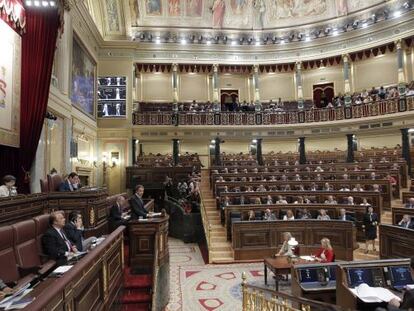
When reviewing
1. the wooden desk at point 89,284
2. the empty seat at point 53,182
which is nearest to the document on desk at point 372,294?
the wooden desk at point 89,284

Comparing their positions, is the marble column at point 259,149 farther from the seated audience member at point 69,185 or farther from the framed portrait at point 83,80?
the seated audience member at point 69,185

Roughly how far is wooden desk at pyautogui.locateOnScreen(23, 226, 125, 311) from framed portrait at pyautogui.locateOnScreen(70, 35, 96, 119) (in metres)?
9.53

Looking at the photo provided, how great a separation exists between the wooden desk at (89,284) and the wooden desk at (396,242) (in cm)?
520

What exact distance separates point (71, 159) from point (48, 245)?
864 cm

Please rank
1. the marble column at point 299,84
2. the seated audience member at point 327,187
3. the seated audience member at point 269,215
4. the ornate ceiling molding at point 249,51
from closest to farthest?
the seated audience member at point 269,215, the seated audience member at point 327,187, the ornate ceiling molding at point 249,51, the marble column at point 299,84

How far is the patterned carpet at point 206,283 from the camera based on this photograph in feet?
20.0

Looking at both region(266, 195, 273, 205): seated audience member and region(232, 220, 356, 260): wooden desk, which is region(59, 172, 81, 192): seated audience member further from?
region(266, 195, 273, 205): seated audience member

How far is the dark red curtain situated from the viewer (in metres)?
7.57

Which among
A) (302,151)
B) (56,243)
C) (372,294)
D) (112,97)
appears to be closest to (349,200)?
(372,294)

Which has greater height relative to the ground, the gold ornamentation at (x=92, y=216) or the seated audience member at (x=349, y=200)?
the gold ornamentation at (x=92, y=216)

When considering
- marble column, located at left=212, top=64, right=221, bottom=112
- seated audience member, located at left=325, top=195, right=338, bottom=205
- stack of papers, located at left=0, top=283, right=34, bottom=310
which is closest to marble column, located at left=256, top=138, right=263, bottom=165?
Answer: marble column, located at left=212, top=64, right=221, bottom=112

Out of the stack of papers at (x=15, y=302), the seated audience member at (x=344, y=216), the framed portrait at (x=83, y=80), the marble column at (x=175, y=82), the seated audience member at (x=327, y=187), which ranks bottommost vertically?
the seated audience member at (x=344, y=216)

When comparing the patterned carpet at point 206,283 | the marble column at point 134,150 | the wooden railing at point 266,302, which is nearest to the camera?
the wooden railing at point 266,302

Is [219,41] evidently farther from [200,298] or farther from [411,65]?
[200,298]
